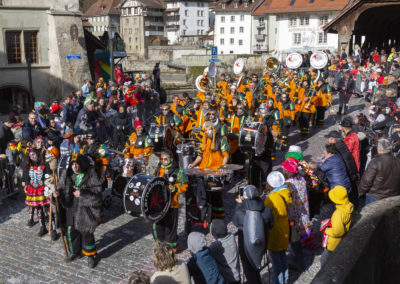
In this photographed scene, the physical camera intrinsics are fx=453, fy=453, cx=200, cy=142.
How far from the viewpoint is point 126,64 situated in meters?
59.1

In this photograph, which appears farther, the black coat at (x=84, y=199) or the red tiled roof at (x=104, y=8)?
the red tiled roof at (x=104, y=8)

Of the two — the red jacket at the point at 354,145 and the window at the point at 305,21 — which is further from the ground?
the window at the point at 305,21

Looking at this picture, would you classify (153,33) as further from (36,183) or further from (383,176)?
(383,176)

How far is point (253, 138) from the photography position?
30.9 feet

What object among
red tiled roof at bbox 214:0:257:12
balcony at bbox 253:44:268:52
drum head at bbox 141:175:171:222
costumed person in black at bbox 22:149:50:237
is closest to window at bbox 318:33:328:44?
balcony at bbox 253:44:268:52

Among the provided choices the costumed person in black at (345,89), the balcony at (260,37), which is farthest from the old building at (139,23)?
the costumed person in black at (345,89)

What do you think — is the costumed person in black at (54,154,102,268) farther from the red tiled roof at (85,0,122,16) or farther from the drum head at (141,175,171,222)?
the red tiled roof at (85,0,122,16)

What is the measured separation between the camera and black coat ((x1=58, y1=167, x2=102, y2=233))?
6.89 metres

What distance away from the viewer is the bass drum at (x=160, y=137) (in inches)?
396

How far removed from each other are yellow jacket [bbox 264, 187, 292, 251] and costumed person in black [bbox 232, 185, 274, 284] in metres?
0.26

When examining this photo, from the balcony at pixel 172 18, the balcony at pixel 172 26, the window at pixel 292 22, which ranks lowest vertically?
the window at pixel 292 22

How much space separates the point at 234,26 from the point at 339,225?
73916 millimetres

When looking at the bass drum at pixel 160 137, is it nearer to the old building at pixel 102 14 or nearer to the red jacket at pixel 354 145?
the red jacket at pixel 354 145

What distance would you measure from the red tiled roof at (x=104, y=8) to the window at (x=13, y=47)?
86406 millimetres
